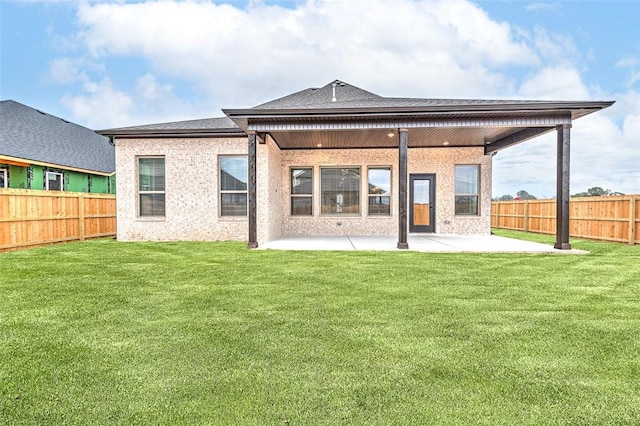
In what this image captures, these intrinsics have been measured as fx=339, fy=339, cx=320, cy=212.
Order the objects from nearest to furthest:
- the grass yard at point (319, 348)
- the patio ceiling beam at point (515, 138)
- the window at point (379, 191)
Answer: the grass yard at point (319, 348) → the patio ceiling beam at point (515, 138) → the window at point (379, 191)

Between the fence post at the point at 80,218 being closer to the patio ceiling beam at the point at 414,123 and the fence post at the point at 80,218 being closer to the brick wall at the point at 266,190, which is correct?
the brick wall at the point at 266,190

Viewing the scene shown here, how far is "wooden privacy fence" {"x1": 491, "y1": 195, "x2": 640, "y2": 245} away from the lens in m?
9.21

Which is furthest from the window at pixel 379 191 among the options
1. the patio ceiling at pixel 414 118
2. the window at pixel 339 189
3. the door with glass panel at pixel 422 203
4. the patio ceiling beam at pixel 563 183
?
the patio ceiling beam at pixel 563 183

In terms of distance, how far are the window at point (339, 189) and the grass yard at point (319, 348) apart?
6.53m

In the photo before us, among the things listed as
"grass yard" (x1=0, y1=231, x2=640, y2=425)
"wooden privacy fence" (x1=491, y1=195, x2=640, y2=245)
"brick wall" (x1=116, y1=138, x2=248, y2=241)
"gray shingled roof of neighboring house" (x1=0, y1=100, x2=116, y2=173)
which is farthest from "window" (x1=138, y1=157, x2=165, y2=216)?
"wooden privacy fence" (x1=491, y1=195, x2=640, y2=245)

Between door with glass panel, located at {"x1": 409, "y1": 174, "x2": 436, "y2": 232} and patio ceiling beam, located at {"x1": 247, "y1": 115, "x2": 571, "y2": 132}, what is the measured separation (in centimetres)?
398

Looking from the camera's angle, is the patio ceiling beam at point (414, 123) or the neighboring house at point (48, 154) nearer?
the patio ceiling beam at point (414, 123)

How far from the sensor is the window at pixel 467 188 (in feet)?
38.5

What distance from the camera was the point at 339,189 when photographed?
11.6 meters

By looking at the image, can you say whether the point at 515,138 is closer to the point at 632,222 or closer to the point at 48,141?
the point at 632,222

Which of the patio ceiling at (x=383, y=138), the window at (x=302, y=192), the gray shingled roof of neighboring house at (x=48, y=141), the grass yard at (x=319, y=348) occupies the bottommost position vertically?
the grass yard at (x=319, y=348)

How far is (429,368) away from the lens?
2232 millimetres

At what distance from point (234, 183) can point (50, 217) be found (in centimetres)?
492

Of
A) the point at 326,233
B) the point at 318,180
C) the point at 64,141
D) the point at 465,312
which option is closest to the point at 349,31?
the point at 318,180
